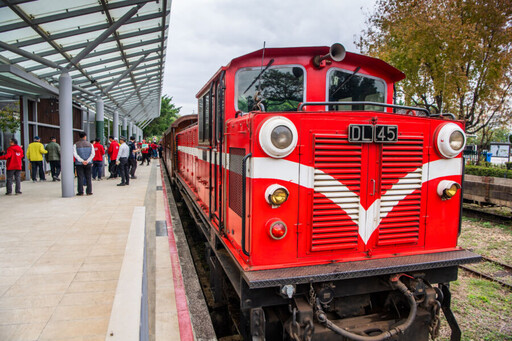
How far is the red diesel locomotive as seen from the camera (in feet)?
10.1

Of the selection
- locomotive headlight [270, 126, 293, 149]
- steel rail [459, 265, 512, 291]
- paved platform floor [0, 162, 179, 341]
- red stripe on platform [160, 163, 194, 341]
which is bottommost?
steel rail [459, 265, 512, 291]

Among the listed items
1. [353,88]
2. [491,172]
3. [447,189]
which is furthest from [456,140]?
[491,172]

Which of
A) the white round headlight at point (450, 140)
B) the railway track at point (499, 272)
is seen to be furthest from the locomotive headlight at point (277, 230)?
the railway track at point (499, 272)

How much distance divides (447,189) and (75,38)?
32.7 feet

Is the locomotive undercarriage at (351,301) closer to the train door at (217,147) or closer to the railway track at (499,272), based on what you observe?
the train door at (217,147)

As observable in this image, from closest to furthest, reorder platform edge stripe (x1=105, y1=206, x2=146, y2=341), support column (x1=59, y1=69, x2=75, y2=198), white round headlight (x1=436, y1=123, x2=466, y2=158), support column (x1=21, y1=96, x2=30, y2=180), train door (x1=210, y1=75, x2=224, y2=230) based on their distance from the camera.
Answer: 1. platform edge stripe (x1=105, y1=206, x2=146, y2=341)
2. white round headlight (x1=436, y1=123, x2=466, y2=158)
3. train door (x1=210, y1=75, x2=224, y2=230)
4. support column (x1=59, y1=69, x2=75, y2=198)
5. support column (x1=21, y1=96, x2=30, y2=180)

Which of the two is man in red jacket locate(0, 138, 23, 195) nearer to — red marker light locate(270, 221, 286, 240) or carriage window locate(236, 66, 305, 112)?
carriage window locate(236, 66, 305, 112)

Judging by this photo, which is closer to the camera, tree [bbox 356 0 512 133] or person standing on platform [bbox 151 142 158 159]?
tree [bbox 356 0 512 133]

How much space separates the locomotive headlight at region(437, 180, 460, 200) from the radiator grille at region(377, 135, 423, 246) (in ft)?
0.79

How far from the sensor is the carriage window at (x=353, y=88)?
4113mm

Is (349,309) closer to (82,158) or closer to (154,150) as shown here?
(82,158)

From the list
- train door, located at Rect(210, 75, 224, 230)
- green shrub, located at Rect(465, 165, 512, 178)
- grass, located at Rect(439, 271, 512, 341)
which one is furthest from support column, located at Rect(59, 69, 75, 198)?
green shrub, located at Rect(465, 165, 512, 178)

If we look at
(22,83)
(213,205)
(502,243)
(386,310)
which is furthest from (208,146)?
(22,83)

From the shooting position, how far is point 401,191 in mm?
3523
